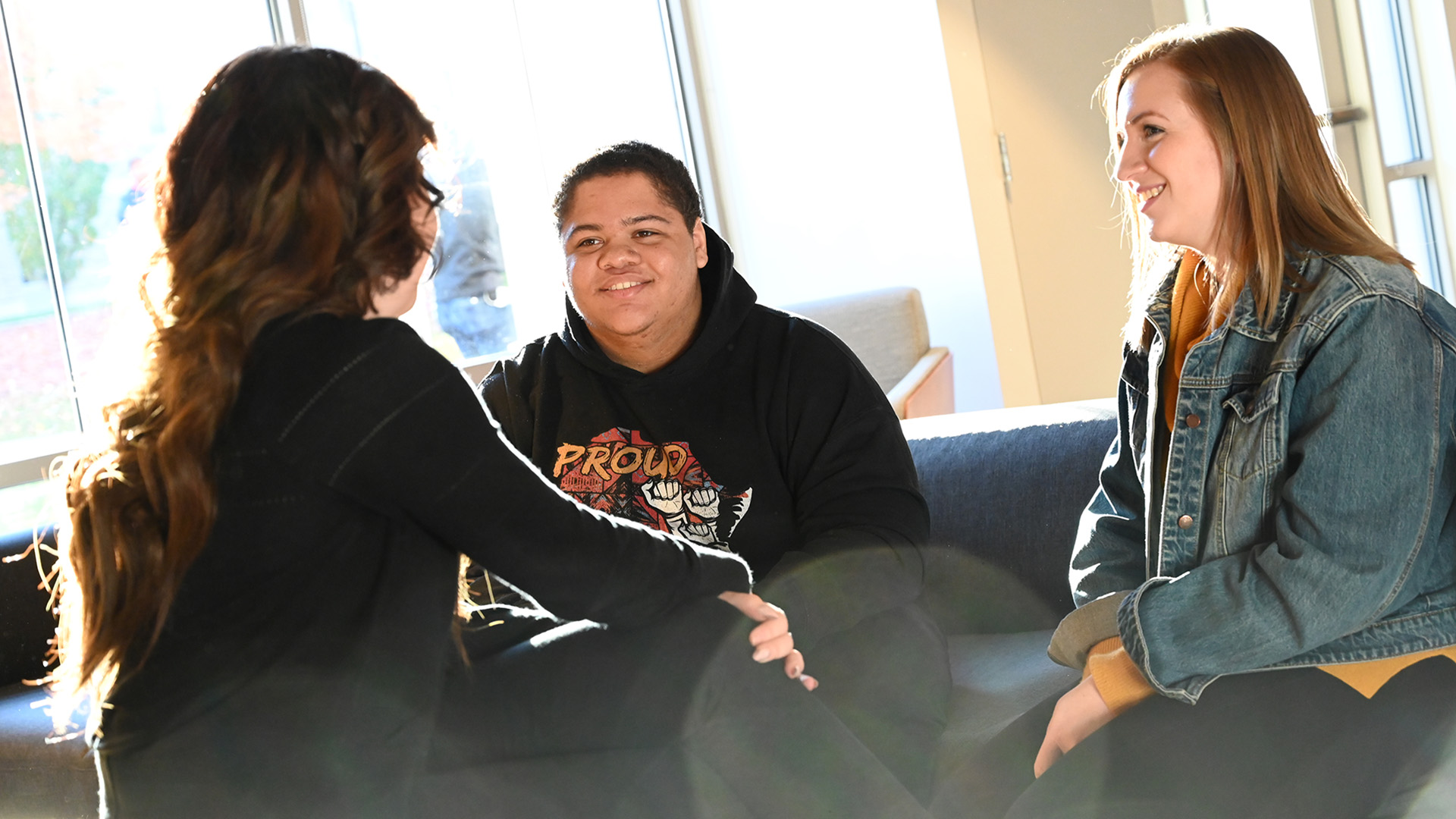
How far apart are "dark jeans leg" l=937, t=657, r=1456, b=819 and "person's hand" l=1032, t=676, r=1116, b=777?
0.05 m

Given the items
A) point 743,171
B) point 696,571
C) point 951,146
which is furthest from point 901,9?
point 696,571

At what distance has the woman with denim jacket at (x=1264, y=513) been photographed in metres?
1.15

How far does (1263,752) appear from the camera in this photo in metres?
1.17

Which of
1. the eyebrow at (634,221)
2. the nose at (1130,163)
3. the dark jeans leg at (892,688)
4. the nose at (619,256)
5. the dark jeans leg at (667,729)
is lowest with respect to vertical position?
the dark jeans leg at (892,688)

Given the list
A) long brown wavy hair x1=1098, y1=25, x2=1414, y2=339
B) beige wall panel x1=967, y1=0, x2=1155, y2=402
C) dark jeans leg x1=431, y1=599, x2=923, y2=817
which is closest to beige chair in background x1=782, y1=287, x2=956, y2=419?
beige wall panel x1=967, y1=0, x2=1155, y2=402

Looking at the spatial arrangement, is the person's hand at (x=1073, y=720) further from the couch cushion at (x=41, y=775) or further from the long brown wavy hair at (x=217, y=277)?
the couch cushion at (x=41, y=775)

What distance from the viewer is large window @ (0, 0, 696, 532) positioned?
126 inches

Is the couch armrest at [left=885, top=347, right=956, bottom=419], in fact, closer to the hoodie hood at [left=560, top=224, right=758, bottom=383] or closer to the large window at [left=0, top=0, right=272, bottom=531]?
the hoodie hood at [left=560, top=224, right=758, bottom=383]

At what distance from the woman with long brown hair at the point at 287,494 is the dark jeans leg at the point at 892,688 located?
593mm

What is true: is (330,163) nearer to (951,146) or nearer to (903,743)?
(903,743)

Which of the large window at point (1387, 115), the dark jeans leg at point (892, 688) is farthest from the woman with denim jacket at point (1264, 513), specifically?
the large window at point (1387, 115)

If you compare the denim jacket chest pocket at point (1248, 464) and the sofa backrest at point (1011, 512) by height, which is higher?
the denim jacket chest pocket at point (1248, 464)

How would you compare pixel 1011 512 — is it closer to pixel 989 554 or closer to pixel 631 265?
pixel 989 554

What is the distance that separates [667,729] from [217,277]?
567 millimetres
